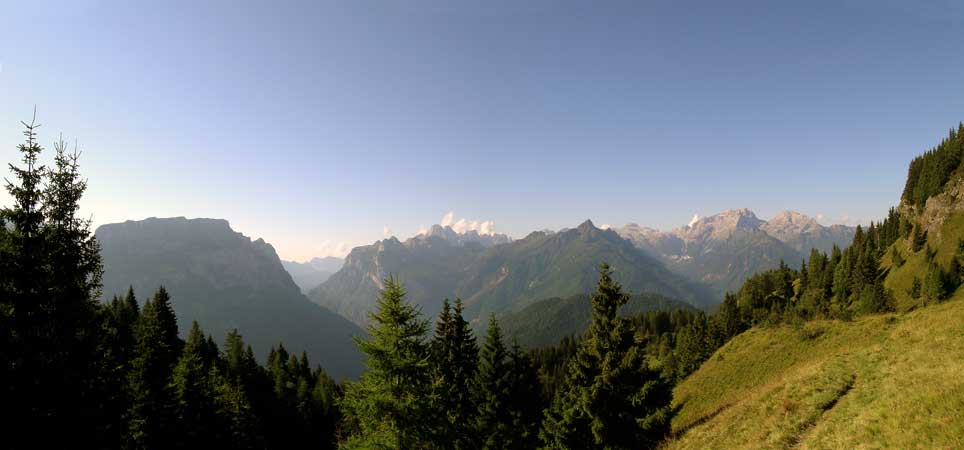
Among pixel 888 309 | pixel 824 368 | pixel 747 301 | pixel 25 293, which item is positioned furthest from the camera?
pixel 747 301

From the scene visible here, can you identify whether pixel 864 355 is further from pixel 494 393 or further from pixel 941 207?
pixel 941 207

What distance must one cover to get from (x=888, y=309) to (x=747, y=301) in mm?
49040

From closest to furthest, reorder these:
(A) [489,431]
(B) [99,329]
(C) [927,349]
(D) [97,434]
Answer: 1. (D) [97,434]
2. (B) [99,329]
3. (C) [927,349]
4. (A) [489,431]

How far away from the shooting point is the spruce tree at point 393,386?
1814cm

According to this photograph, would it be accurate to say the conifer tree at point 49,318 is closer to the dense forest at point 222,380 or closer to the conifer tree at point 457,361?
the dense forest at point 222,380

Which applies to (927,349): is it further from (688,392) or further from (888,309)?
(888,309)

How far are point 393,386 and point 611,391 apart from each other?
48.9 ft

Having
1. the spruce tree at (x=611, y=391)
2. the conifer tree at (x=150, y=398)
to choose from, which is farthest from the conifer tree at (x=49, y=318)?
the spruce tree at (x=611, y=391)

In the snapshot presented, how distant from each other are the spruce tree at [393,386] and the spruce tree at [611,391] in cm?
1222

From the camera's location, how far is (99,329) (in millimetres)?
17250

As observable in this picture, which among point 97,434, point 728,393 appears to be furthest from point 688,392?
point 97,434

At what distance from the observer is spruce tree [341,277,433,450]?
18141mm

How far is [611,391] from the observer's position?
25.2 metres

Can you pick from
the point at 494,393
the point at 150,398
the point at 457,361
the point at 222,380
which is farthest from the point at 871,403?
the point at 222,380
